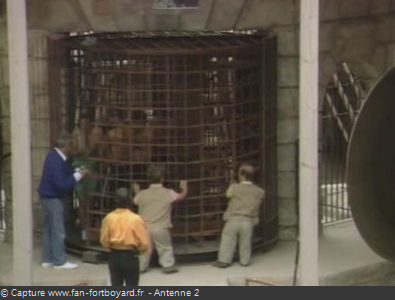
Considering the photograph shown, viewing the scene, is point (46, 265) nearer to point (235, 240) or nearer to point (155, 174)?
point (155, 174)

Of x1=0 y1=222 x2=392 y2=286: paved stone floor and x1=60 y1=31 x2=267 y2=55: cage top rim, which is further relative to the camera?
x1=60 y1=31 x2=267 y2=55: cage top rim

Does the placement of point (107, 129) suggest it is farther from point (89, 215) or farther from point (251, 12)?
point (251, 12)

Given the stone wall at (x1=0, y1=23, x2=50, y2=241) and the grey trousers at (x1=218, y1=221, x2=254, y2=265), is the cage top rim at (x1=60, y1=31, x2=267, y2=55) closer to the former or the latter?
the stone wall at (x1=0, y1=23, x2=50, y2=241)

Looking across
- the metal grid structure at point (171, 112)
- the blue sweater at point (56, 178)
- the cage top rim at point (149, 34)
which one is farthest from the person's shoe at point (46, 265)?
the cage top rim at point (149, 34)

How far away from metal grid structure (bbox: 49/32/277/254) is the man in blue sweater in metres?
0.47

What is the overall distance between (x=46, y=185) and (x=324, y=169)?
552 centimetres

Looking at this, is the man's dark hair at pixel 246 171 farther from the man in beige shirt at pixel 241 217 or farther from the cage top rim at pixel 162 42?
the cage top rim at pixel 162 42

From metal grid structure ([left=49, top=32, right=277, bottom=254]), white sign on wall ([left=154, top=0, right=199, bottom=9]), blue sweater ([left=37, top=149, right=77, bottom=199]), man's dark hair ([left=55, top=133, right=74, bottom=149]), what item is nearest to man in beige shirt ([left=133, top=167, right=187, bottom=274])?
metal grid structure ([left=49, top=32, right=277, bottom=254])

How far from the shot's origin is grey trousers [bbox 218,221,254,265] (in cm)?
1173

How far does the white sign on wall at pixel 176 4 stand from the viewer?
40.1 ft

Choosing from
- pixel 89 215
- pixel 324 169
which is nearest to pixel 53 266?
pixel 89 215

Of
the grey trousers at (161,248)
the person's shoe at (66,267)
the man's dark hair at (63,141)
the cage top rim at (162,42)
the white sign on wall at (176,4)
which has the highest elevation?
the white sign on wall at (176,4)

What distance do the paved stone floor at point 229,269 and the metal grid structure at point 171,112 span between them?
0.33 m

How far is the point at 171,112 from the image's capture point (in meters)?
11.8
